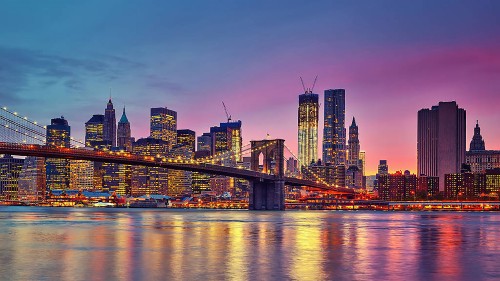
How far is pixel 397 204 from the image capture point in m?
195

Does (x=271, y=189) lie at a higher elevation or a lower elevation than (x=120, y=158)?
lower

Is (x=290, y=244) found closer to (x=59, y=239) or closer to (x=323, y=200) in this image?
(x=59, y=239)

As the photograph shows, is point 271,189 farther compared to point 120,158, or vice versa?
point 271,189

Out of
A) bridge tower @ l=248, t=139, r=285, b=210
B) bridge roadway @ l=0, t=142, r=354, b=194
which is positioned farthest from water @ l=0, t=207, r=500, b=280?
bridge tower @ l=248, t=139, r=285, b=210

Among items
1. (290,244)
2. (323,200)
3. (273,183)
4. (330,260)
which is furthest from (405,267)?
(323,200)

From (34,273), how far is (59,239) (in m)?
17.3

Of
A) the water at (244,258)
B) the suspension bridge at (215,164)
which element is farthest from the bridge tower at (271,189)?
the water at (244,258)

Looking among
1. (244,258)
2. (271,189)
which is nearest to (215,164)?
(271,189)

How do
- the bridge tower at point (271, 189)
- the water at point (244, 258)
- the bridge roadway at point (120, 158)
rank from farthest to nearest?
the bridge tower at point (271, 189) → the bridge roadway at point (120, 158) → the water at point (244, 258)

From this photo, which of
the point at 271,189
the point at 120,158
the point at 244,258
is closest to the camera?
the point at 244,258

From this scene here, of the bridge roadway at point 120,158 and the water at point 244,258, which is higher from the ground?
the bridge roadway at point 120,158

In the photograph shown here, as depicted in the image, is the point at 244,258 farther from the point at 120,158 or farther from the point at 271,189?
the point at 271,189

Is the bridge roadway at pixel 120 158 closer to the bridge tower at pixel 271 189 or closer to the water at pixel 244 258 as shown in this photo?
the bridge tower at pixel 271 189

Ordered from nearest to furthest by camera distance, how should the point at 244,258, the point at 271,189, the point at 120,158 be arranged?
1. the point at 244,258
2. the point at 120,158
3. the point at 271,189
